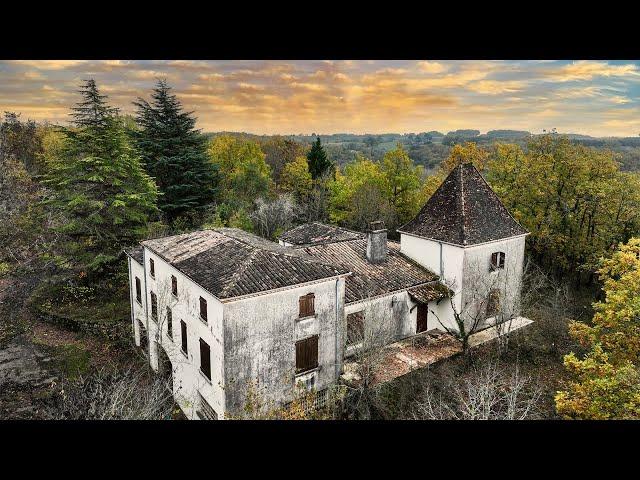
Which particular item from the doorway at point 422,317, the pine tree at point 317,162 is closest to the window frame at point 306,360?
the doorway at point 422,317

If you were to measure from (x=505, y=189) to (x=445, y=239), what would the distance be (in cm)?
1329

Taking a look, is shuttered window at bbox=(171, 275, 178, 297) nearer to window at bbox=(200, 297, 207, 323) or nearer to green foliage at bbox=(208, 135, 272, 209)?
window at bbox=(200, 297, 207, 323)

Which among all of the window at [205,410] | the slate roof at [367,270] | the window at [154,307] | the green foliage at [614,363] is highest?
the green foliage at [614,363]

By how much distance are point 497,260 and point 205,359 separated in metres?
15.3

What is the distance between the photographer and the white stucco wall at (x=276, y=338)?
49.2 feet

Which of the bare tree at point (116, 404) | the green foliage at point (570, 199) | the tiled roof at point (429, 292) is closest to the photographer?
the bare tree at point (116, 404)

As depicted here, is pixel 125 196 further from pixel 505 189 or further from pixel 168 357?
pixel 505 189

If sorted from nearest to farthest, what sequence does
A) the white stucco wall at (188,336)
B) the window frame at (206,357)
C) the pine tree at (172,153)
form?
1. the white stucco wall at (188,336)
2. the window frame at (206,357)
3. the pine tree at (172,153)

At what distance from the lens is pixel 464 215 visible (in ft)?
75.1

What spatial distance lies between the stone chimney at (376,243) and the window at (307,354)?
7.25 m

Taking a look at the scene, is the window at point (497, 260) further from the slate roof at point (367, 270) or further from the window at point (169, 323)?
the window at point (169, 323)

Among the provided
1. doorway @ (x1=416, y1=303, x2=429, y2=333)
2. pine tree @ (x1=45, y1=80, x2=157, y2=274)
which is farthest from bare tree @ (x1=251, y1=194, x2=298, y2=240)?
doorway @ (x1=416, y1=303, x2=429, y2=333)

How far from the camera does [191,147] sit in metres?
37.1
